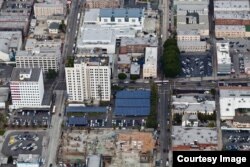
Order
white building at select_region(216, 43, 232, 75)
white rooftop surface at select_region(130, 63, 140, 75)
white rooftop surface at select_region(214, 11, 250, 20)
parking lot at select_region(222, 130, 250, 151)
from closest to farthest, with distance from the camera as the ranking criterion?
parking lot at select_region(222, 130, 250, 151) < white building at select_region(216, 43, 232, 75) < white rooftop surface at select_region(130, 63, 140, 75) < white rooftop surface at select_region(214, 11, 250, 20)

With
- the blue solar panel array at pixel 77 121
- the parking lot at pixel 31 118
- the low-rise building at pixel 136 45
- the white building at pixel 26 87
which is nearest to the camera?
the blue solar panel array at pixel 77 121

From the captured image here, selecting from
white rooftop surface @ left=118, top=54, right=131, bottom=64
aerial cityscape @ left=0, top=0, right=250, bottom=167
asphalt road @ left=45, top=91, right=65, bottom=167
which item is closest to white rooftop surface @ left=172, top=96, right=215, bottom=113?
aerial cityscape @ left=0, top=0, right=250, bottom=167

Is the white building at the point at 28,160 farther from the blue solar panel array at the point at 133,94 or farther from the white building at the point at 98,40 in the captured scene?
the white building at the point at 98,40

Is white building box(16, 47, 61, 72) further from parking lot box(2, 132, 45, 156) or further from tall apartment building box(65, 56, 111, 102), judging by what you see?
parking lot box(2, 132, 45, 156)

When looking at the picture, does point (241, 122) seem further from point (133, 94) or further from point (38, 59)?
point (38, 59)

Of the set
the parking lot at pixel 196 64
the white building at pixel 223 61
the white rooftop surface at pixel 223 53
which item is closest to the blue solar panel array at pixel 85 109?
the parking lot at pixel 196 64

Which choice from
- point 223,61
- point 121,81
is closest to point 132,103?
point 121,81

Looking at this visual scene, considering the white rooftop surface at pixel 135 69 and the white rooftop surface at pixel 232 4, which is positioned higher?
the white rooftop surface at pixel 232 4
